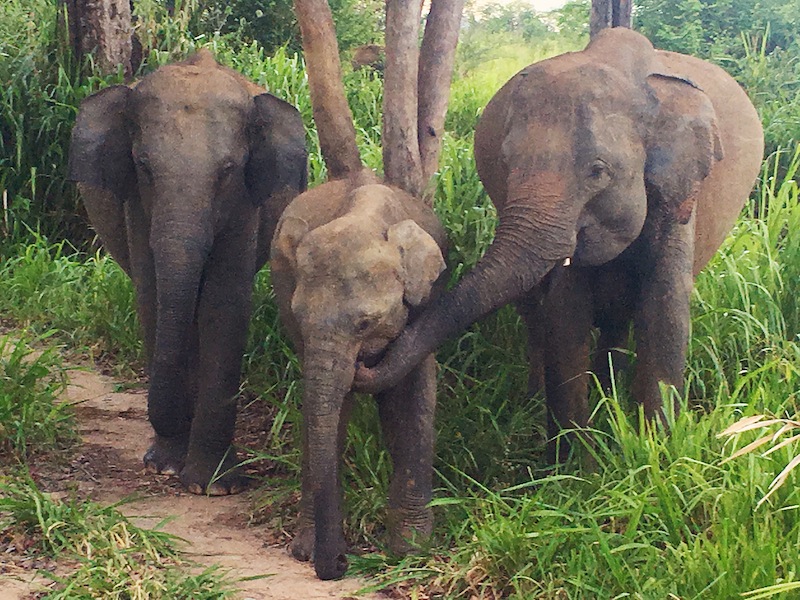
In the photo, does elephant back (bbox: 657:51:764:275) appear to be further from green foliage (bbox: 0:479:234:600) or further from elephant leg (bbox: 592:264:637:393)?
green foliage (bbox: 0:479:234:600)

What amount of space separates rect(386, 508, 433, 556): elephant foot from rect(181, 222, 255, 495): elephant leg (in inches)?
39.8

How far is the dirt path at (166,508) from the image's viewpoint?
3385 mm

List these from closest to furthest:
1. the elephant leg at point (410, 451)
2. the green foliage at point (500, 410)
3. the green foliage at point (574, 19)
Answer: the green foliage at point (500, 410), the elephant leg at point (410, 451), the green foliage at point (574, 19)

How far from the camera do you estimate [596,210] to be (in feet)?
12.0

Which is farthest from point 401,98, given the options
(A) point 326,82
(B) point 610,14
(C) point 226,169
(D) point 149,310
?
(B) point 610,14

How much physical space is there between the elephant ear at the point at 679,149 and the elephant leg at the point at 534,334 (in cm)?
62

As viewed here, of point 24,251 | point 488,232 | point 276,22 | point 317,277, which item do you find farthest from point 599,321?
point 276,22

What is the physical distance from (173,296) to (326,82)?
121 cm

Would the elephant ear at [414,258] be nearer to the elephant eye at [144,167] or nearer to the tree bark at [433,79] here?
the elephant eye at [144,167]

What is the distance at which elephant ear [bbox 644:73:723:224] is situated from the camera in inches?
148

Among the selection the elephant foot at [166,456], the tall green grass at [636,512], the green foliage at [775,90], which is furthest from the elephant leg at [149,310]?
the green foliage at [775,90]

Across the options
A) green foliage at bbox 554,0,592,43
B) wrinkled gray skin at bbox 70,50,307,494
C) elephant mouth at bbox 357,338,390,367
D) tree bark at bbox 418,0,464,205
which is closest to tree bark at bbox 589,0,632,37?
tree bark at bbox 418,0,464,205

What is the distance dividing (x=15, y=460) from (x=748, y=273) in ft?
10.9

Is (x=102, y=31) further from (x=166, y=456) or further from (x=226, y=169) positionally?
(x=166, y=456)
